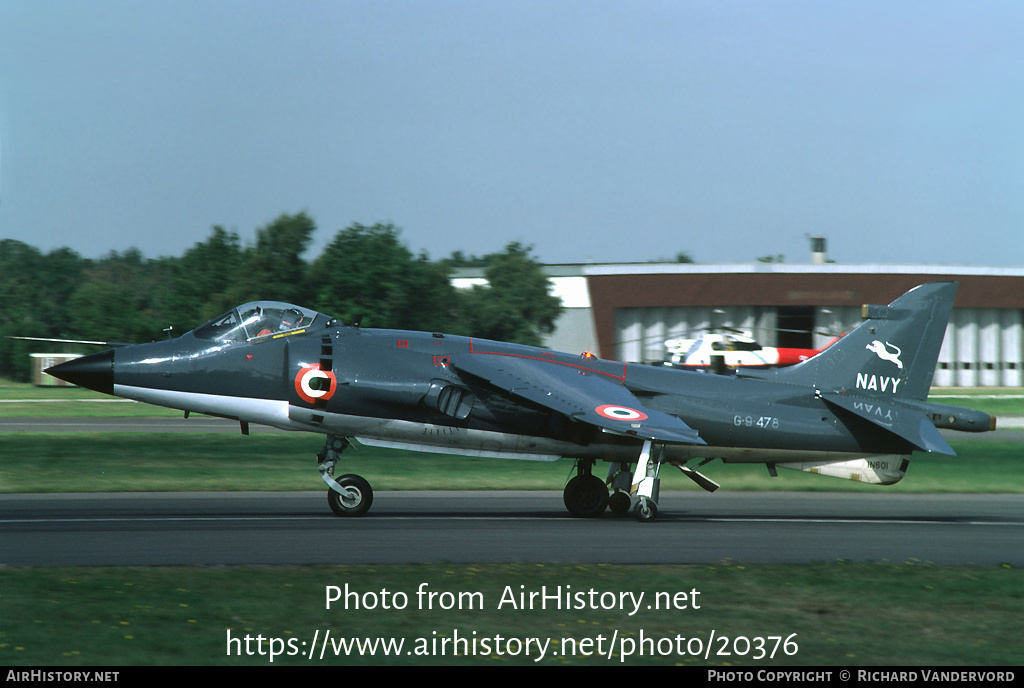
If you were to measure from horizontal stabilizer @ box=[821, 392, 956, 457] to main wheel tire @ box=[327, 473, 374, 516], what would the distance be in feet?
25.9

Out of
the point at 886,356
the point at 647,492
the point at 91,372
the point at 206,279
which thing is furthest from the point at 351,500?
the point at 206,279

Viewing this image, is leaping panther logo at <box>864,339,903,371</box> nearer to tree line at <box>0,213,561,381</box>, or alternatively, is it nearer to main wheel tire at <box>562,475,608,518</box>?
main wheel tire at <box>562,475,608,518</box>

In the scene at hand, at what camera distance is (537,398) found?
45.9 ft

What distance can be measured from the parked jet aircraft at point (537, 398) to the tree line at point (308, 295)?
25956mm

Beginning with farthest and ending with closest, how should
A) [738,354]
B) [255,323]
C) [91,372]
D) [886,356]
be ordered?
[738,354]
[886,356]
[255,323]
[91,372]

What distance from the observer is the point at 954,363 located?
60.0 m

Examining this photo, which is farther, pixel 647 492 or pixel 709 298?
pixel 709 298

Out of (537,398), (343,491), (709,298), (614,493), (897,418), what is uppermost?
(709,298)

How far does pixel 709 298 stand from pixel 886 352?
39.3 m

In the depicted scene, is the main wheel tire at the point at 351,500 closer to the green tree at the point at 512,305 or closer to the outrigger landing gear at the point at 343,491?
the outrigger landing gear at the point at 343,491

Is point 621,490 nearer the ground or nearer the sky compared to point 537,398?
nearer the ground

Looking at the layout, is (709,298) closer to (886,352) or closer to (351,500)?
(886,352)

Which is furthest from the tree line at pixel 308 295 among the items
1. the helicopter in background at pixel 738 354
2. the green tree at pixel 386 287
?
the helicopter in background at pixel 738 354

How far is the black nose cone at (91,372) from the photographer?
1395 centimetres
